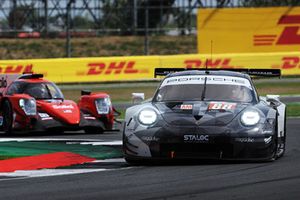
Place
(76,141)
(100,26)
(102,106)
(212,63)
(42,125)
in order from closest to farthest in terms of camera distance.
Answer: (76,141), (42,125), (102,106), (212,63), (100,26)

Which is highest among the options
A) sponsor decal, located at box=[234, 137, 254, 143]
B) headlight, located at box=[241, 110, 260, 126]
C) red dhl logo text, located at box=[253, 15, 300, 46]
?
headlight, located at box=[241, 110, 260, 126]

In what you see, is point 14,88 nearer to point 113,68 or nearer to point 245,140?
point 245,140

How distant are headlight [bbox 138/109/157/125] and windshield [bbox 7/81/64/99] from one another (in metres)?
6.03

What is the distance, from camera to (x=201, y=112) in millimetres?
9461

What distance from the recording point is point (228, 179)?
8195 millimetres

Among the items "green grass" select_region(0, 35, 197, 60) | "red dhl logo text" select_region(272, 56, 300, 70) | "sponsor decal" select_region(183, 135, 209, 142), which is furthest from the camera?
"green grass" select_region(0, 35, 197, 60)

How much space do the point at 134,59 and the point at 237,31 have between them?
24.1 ft

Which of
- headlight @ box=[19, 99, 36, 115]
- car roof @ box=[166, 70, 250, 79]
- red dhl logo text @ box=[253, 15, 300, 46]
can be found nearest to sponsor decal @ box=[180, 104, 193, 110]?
car roof @ box=[166, 70, 250, 79]

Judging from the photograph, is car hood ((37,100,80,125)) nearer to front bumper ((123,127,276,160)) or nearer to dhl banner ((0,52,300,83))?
front bumper ((123,127,276,160))

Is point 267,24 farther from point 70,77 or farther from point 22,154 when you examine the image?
point 22,154

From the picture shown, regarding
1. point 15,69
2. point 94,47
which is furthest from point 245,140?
point 94,47

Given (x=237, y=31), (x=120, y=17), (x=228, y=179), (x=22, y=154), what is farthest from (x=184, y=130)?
(x=120, y=17)

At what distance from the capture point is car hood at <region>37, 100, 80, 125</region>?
14.7 meters

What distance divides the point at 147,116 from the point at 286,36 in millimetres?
26773
